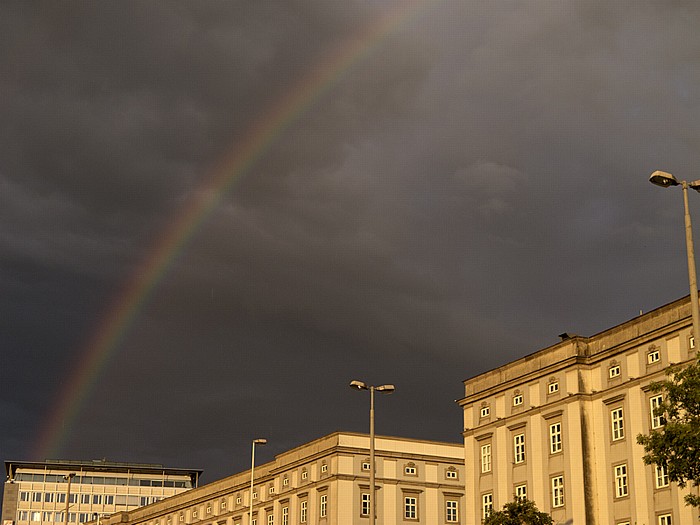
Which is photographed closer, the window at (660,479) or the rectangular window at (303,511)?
the window at (660,479)

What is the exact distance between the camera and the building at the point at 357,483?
97688 mm

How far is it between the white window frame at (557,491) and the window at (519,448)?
3848mm

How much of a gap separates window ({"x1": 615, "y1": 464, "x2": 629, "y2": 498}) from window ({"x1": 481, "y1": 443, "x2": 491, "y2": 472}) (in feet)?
42.7

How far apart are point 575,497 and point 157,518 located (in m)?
85.7

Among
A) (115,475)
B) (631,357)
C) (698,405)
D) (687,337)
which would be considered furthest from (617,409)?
(115,475)

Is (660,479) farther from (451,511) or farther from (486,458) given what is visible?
(451,511)

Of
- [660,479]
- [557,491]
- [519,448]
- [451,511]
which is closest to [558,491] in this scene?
[557,491]

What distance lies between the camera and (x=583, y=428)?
6950cm

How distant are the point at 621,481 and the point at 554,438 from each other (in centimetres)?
656

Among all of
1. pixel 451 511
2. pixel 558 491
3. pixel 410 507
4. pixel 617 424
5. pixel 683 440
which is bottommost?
pixel 683 440

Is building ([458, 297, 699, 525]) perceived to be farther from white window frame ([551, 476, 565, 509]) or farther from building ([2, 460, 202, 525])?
building ([2, 460, 202, 525])

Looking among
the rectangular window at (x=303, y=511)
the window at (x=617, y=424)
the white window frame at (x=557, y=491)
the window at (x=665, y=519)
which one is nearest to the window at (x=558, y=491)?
the white window frame at (x=557, y=491)

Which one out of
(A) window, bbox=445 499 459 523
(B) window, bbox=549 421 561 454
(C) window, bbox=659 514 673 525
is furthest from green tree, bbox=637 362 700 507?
(A) window, bbox=445 499 459 523

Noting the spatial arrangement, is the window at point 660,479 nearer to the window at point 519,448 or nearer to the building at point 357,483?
the window at point 519,448
